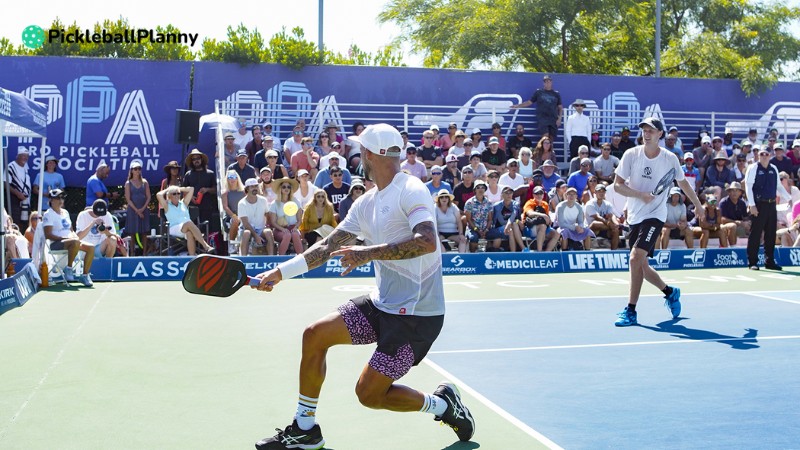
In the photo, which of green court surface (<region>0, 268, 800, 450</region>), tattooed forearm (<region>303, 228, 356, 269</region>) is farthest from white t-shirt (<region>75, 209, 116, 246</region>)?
tattooed forearm (<region>303, 228, 356, 269</region>)

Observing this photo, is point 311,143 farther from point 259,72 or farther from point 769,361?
point 769,361

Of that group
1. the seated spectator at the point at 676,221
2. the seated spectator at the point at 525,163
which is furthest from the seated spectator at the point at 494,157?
the seated spectator at the point at 676,221

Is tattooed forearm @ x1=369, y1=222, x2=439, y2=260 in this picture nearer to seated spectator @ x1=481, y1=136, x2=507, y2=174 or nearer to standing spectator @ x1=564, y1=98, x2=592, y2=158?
seated spectator @ x1=481, y1=136, x2=507, y2=174

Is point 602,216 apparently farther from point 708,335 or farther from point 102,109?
point 102,109

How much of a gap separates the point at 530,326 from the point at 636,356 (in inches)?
76.6

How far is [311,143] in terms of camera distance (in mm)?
19109

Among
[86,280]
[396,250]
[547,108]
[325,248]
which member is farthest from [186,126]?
[396,250]

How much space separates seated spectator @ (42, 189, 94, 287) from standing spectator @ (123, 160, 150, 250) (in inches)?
112

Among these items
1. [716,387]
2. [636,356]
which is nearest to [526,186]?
[636,356]

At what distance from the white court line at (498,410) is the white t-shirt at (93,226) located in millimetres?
9074

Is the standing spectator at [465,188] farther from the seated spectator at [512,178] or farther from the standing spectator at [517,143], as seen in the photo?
the standing spectator at [517,143]

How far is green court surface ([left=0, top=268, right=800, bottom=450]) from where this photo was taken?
5609 mm

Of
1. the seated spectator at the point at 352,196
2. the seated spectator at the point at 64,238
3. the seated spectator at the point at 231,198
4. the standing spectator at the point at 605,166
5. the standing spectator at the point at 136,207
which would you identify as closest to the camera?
the seated spectator at the point at 64,238

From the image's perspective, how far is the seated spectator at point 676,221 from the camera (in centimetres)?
1898
